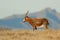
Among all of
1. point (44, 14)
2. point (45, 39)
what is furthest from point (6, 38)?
point (44, 14)

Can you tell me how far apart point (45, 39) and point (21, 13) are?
102 inches

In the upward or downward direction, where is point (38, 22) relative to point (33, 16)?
downward

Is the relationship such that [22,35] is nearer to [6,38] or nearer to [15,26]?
[6,38]

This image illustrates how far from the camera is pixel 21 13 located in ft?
25.8

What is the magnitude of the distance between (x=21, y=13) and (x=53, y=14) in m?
1.16

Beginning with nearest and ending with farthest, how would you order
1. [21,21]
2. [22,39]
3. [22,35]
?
1. [22,39]
2. [22,35]
3. [21,21]

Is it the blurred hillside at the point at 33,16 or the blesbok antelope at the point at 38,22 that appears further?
the blesbok antelope at the point at 38,22

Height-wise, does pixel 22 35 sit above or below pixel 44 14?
below

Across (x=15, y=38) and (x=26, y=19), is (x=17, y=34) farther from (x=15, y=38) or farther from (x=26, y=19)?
(x=26, y=19)

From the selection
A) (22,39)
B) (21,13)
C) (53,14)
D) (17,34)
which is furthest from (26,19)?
(22,39)

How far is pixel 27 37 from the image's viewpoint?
18.5 ft

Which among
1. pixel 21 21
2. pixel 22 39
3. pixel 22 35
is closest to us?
pixel 22 39

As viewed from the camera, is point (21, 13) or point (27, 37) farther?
point (21, 13)

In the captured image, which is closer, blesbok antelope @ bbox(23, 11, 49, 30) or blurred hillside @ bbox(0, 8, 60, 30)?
blurred hillside @ bbox(0, 8, 60, 30)
